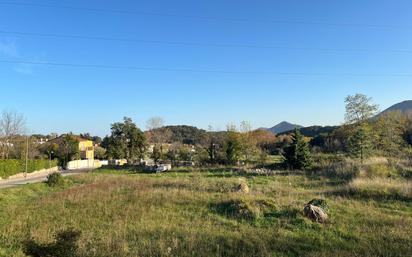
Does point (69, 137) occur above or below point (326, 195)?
above

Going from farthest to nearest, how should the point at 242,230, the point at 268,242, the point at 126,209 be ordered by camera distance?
the point at 126,209 < the point at 242,230 < the point at 268,242

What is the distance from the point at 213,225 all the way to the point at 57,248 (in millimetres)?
5596

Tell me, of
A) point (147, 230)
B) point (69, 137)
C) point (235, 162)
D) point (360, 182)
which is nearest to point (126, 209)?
point (147, 230)

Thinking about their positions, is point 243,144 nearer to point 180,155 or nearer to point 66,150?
point 180,155

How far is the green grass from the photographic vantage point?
837 centimetres

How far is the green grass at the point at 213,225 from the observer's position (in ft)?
27.5

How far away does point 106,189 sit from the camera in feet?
72.5

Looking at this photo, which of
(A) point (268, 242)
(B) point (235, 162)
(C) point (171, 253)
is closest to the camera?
(C) point (171, 253)

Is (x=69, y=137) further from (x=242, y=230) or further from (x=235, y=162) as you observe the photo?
(x=242, y=230)

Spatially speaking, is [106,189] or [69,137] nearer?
[106,189]

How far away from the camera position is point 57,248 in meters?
6.42

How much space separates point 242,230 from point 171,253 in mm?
2937

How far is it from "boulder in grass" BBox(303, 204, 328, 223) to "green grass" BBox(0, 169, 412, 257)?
0.23 meters

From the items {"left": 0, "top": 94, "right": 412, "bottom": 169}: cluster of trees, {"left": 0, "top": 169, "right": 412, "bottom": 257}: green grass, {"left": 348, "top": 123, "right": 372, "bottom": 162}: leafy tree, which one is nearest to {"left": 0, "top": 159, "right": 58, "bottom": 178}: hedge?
{"left": 0, "top": 94, "right": 412, "bottom": 169}: cluster of trees
